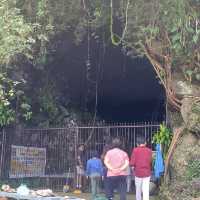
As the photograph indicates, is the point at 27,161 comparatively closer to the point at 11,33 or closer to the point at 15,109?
the point at 15,109

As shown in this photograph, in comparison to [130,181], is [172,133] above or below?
above

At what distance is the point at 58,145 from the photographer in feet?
55.7

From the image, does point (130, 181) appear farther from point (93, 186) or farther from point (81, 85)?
point (81, 85)

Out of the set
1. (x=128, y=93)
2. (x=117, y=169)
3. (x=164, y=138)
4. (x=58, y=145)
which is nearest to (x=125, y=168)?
(x=117, y=169)

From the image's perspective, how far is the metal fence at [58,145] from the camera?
16344 mm

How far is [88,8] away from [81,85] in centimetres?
630

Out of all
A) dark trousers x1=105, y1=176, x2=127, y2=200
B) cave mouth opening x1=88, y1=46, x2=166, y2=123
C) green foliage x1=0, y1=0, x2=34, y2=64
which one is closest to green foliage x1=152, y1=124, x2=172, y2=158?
dark trousers x1=105, y1=176, x2=127, y2=200

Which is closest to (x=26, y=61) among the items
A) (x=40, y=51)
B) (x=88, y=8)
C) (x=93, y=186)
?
(x=40, y=51)

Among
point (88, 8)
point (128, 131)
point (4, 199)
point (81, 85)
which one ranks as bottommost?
point (4, 199)

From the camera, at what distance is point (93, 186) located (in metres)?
14.0

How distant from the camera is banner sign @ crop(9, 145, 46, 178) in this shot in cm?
1678

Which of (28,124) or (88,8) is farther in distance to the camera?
(28,124)

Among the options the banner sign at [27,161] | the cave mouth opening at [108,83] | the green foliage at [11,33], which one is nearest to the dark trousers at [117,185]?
the green foliage at [11,33]

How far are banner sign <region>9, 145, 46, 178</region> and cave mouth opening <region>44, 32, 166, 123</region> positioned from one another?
3.05 metres
